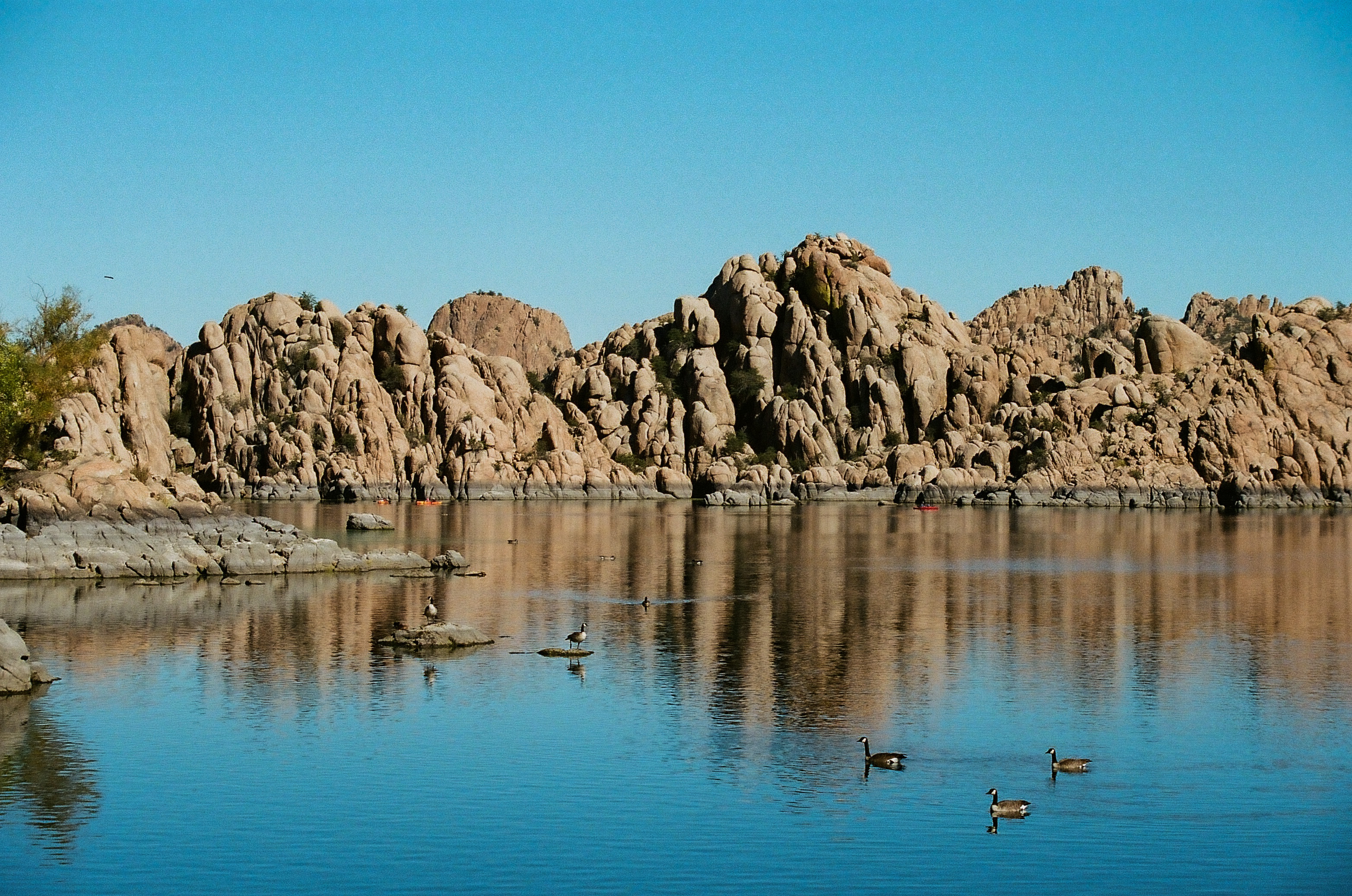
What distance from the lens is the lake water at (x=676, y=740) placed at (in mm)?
26766

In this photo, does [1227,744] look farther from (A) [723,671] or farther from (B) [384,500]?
(B) [384,500]

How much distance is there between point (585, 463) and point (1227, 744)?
6137 inches

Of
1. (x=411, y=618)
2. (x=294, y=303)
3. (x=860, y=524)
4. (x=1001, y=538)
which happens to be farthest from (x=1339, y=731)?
(x=294, y=303)

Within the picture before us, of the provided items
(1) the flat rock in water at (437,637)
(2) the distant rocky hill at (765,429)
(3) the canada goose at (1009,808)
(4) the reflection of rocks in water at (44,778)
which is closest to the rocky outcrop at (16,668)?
(4) the reflection of rocks in water at (44,778)

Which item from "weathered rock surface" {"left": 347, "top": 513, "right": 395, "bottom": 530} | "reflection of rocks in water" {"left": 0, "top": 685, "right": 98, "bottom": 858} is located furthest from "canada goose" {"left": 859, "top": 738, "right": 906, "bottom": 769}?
"weathered rock surface" {"left": 347, "top": 513, "right": 395, "bottom": 530}

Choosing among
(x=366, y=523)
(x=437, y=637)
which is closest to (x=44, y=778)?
(x=437, y=637)

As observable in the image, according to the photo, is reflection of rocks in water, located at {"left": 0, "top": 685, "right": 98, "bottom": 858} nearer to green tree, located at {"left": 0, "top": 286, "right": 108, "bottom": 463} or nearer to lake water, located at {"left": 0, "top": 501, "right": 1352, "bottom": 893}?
lake water, located at {"left": 0, "top": 501, "right": 1352, "bottom": 893}

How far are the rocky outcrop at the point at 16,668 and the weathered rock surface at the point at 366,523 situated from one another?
2654 inches

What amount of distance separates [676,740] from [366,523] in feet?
255

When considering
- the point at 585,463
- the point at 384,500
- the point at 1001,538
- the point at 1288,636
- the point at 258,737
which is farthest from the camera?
the point at 585,463

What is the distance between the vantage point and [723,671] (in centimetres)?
4734

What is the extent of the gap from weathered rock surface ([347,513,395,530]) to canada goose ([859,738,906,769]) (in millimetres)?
80777

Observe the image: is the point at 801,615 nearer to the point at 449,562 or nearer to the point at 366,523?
the point at 449,562

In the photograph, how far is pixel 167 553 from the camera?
233 ft
